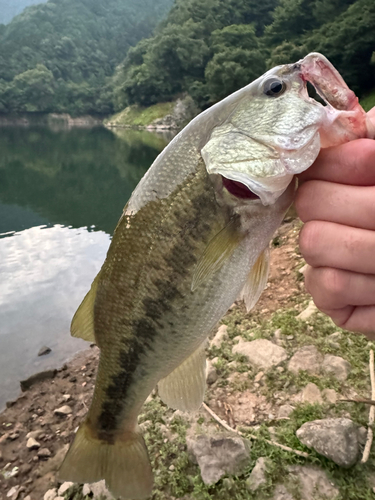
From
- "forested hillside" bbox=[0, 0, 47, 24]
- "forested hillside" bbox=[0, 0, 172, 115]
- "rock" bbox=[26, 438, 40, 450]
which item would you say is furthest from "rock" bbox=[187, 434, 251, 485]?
"forested hillside" bbox=[0, 0, 47, 24]

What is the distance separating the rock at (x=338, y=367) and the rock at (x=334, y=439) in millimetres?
676

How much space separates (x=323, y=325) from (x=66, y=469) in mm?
2961

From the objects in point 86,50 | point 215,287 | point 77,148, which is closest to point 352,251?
point 215,287

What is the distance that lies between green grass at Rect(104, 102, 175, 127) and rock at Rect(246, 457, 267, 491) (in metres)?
64.3

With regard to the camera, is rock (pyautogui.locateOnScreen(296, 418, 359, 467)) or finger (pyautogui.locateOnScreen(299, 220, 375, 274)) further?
rock (pyautogui.locateOnScreen(296, 418, 359, 467))

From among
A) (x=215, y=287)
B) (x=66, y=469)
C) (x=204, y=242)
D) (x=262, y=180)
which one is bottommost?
(x=66, y=469)

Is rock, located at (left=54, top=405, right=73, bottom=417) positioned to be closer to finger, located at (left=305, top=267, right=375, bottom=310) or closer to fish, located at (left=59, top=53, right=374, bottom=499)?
fish, located at (left=59, top=53, right=374, bottom=499)

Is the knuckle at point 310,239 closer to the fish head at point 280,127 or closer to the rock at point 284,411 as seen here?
the fish head at point 280,127

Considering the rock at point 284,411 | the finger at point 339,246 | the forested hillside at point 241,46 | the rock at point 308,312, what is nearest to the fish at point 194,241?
the finger at point 339,246

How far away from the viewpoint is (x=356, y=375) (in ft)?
10.8

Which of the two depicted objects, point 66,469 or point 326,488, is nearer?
point 66,469

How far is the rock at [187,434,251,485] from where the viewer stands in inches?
107

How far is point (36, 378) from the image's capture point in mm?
6020

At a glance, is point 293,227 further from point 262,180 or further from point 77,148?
point 77,148
